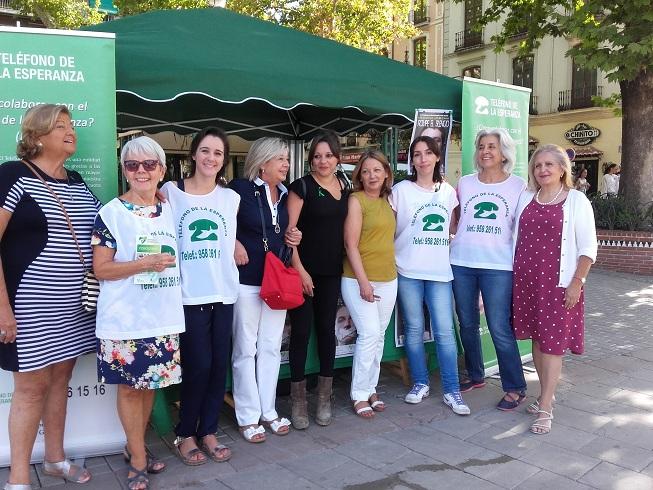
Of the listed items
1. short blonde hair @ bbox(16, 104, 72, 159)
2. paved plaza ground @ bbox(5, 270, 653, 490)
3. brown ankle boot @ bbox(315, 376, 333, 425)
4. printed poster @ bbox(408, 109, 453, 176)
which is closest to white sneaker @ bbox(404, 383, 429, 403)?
paved plaza ground @ bbox(5, 270, 653, 490)

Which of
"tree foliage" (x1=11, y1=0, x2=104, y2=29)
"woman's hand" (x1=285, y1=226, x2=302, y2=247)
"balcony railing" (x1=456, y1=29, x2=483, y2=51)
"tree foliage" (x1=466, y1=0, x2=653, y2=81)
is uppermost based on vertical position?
"balcony railing" (x1=456, y1=29, x2=483, y2=51)

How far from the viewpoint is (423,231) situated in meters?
4.00

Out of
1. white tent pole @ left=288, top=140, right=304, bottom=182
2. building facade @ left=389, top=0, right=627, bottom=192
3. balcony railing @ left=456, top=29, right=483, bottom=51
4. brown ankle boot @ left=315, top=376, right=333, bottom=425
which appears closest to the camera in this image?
brown ankle boot @ left=315, top=376, right=333, bottom=425

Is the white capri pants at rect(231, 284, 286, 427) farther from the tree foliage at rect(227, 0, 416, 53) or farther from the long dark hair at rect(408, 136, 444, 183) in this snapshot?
the tree foliage at rect(227, 0, 416, 53)

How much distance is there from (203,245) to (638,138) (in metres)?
10.4

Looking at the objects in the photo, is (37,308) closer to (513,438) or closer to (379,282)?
(379,282)

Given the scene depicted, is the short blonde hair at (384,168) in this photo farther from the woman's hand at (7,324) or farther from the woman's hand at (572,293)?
the woman's hand at (7,324)

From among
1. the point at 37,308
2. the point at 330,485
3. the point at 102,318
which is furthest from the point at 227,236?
the point at 330,485

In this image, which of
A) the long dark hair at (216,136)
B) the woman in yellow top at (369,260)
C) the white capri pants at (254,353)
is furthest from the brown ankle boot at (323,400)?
the long dark hair at (216,136)

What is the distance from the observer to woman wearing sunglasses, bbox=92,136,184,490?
9.16 ft

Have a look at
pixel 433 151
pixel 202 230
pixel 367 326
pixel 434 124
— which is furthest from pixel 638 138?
pixel 202 230

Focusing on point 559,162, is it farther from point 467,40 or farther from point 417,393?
point 467,40

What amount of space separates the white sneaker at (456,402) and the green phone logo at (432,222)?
3.89ft

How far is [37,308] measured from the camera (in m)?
2.75
